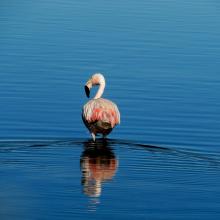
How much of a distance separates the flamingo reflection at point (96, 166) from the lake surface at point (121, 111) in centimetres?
2

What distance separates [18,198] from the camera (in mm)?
11445

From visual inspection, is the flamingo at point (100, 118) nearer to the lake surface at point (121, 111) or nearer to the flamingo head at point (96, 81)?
the lake surface at point (121, 111)

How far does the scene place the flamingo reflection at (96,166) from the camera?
12.2 metres

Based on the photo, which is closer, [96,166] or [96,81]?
[96,166]

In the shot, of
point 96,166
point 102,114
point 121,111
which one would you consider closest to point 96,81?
point 121,111

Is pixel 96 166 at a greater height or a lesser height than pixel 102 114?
lesser

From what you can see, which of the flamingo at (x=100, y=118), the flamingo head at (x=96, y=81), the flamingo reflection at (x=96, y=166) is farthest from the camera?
the flamingo head at (x=96, y=81)

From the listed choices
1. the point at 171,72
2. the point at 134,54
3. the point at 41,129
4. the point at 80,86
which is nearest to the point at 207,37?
the point at 134,54

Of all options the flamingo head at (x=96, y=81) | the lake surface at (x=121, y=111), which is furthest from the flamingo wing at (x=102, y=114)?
the flamingo head at (x=96, y=81)

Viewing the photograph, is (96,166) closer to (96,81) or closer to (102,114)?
(102,114)

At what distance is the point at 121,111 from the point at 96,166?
372 cm

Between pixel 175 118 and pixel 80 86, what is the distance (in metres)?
3.19

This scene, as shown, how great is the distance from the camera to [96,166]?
44.6 ft

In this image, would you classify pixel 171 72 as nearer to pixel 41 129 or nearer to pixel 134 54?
pixel 134 54
